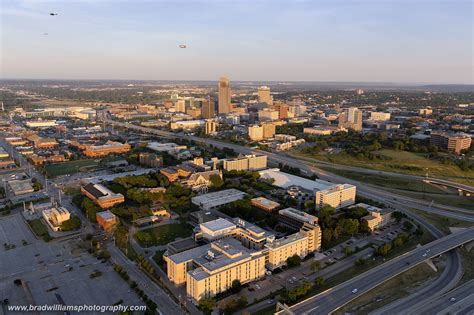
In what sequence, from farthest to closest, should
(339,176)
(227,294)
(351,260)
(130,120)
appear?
(130,120) < (339,176) < (351,260) < (227,294)

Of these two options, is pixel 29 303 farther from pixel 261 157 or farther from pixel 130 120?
pixel 130 120

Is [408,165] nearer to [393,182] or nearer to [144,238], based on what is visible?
[393,182]

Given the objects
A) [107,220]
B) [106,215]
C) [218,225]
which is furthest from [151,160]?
[218,225]

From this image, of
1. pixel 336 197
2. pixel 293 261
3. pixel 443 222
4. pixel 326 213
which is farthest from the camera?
pixel 336 197

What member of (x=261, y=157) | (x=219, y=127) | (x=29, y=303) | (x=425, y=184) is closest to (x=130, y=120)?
(x=219, y=127)

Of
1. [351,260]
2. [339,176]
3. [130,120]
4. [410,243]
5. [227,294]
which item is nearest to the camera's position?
[227,294]

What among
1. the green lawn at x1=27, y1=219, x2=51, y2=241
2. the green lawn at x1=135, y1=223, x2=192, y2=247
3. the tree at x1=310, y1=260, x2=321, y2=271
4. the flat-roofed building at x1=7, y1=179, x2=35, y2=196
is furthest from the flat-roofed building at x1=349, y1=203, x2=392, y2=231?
the flat-roofed building at x1=7, y1=179, x2=35, y2=196
